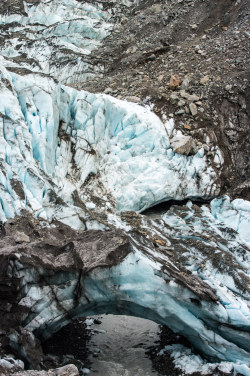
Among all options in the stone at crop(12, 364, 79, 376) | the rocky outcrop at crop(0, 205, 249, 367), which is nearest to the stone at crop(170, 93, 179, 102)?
the rocky outcrop at crop(0, 205, 249, 367)

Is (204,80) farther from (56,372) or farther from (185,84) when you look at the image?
(56,372)

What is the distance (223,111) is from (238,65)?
2.65 m

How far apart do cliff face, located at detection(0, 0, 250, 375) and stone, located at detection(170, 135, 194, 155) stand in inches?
1.9

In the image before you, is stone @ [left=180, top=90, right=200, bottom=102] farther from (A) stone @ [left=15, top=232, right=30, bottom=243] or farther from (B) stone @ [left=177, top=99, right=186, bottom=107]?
(A) stone @ [left=15, top=232, right=30, bottom=243]

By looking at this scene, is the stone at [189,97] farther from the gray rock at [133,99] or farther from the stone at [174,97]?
the gray rock at [133,99]

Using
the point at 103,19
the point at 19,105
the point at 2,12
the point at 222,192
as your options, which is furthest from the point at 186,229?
the point at 2,12

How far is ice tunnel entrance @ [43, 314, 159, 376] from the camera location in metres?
6.61

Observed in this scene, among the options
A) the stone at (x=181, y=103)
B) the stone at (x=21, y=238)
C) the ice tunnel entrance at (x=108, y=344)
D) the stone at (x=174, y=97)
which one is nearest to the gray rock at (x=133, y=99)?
the stone at (x=174, y=97)

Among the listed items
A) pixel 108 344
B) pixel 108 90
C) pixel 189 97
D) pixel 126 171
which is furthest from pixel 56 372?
pixel 108 90

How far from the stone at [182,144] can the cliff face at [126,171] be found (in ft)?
0.16

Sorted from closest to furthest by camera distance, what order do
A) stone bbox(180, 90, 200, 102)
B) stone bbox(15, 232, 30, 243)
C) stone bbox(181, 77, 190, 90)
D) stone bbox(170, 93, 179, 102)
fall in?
stone bbox(15, 232, 30, 243) → stone bbox(170, 93, 179, 102) → stone bbox(180, 90, 200, 102) → stone bbox(181, 77, 190, 90)

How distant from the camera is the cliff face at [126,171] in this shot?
6.31 m

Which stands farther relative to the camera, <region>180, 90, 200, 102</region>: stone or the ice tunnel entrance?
<region>180, 90, 200, 102</region>: stone

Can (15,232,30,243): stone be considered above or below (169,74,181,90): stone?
below
